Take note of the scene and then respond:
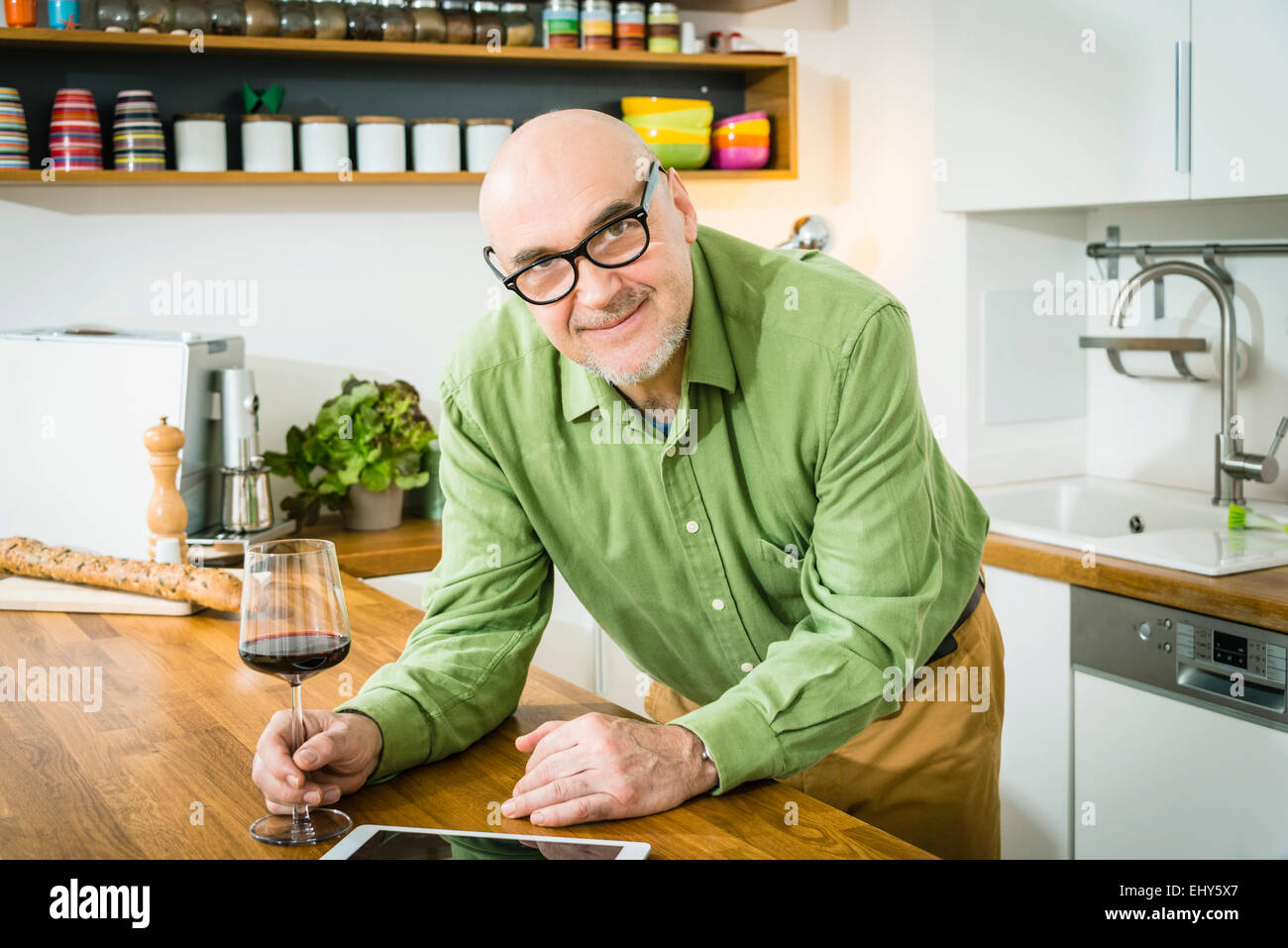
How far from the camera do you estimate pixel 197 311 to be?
2.95m

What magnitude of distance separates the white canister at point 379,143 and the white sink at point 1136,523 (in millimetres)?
1573

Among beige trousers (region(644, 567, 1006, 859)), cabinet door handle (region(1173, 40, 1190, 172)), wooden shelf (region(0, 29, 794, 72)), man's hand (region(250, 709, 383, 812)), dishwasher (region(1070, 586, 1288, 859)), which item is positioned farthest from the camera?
wooden shelf (region(0, 29, 794, 72))

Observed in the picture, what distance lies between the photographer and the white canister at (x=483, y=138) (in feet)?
9.72

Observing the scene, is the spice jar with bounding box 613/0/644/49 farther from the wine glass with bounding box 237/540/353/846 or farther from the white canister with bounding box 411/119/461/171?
the wine glass with bounding box 237/540/353/846

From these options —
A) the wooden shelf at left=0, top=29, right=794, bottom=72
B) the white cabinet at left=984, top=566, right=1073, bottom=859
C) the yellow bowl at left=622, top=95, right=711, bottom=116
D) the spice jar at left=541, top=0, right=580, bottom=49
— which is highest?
the spice jar at left=541, top=0, right=580, bottom=49

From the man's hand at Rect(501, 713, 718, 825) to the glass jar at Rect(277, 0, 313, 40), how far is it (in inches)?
82.2

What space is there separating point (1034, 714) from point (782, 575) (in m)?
1.26

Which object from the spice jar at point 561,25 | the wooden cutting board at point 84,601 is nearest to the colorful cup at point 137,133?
the spice jar at point 561,25

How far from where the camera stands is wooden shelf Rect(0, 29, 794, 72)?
8.52 feet

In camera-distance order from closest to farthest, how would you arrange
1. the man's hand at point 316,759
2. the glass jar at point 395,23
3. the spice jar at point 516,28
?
1. the man's hand at point 316,759
2. the glass jar at point 395,23
3. the spice jar at point 516,28

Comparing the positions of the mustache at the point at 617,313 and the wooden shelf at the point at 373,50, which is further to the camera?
the wooden shelf at the point at 373,50

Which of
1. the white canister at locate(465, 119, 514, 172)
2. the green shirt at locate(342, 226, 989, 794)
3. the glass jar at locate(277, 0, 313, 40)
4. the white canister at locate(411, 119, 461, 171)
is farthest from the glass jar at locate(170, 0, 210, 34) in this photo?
the green shirt at locate(342, 226, 989, 794)

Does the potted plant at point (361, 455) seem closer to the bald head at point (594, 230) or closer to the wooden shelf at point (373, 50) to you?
the wooden shelf at point (373, 50)

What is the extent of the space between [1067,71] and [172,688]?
85.4 inches
